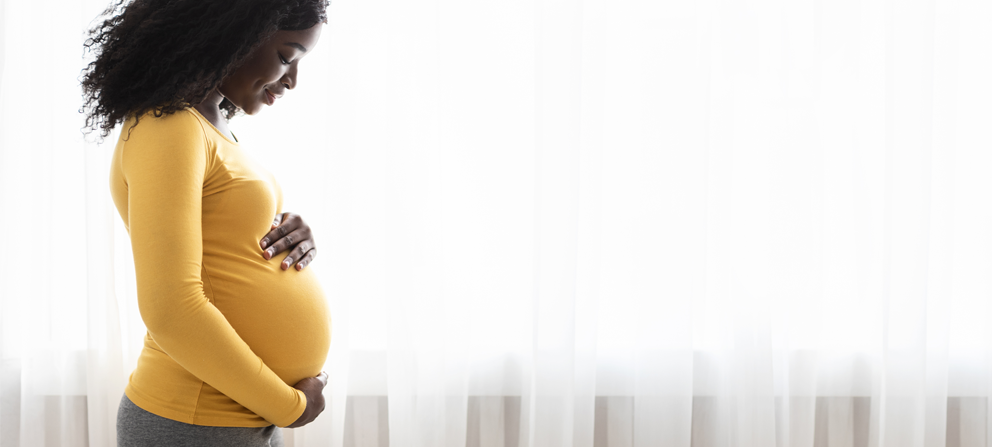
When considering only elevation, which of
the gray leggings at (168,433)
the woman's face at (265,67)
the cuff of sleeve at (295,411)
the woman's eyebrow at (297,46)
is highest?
the woman's eyebrow at (297,46)

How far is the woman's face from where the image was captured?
78 cm

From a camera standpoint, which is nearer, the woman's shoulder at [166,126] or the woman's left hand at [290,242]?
the woman's shoulder at [166,126]

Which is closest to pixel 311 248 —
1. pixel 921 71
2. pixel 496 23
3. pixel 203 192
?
pixel 203 192

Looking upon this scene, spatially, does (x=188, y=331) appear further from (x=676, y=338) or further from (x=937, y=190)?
(x=937, y=190)

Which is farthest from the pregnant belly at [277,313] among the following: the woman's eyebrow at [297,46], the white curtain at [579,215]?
the white curtain at [579,215]

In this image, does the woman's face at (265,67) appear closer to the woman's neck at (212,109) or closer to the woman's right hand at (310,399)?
the woman's neck at (212,109)

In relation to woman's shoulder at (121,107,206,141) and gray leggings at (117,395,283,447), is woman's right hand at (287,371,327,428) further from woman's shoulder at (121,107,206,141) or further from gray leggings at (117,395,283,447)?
woman's shoulder at (121,107,206,141)

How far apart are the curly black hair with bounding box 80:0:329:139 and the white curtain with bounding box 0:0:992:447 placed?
2.12 feet

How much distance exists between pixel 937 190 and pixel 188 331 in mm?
1688

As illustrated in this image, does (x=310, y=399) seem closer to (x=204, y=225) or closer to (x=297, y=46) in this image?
(x=204, y=225)

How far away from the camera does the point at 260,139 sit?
1.42m

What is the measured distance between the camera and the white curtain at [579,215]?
1.39m

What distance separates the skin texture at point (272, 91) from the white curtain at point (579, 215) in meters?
0.55

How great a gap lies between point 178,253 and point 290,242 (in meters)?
0.20
